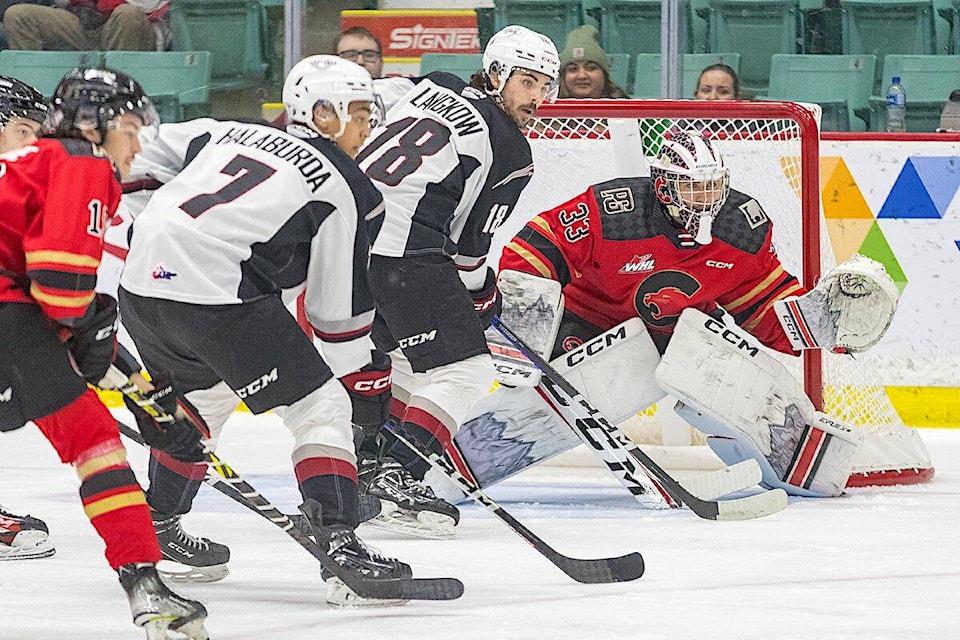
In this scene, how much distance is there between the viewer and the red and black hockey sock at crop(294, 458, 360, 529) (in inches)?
92.4

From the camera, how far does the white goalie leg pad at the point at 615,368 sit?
3639mm

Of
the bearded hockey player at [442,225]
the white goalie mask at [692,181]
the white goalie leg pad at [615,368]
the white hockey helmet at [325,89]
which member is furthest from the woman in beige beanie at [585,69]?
the white hockey helmet at [325,89]

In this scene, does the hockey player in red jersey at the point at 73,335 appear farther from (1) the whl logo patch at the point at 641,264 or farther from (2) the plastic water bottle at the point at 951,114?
(2) the plastic water bottle at the point at 951,114

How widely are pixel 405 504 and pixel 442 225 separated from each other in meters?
0.61

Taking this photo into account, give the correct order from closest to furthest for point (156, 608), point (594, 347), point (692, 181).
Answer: point (156, 608), point (692, 181), point (594, 347)

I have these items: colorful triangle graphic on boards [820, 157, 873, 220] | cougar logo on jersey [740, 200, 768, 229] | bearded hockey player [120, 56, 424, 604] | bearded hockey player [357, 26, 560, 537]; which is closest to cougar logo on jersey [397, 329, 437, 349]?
bearded hockey player [357, 26, 560, 537]

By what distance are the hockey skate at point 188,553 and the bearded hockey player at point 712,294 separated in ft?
4.11

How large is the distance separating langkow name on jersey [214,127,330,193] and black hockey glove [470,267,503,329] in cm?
101

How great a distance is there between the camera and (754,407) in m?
3.60

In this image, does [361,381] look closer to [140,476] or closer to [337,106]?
[337,106]

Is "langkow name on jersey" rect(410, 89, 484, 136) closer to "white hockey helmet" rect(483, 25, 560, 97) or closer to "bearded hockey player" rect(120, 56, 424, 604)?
"white hockey helmet" rect(483, 25, 560, 97)

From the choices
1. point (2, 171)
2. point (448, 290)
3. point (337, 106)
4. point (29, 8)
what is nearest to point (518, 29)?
point (448, 290)

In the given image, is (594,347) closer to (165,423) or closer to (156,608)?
(165,423)

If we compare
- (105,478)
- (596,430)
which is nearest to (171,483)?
(105,478)
